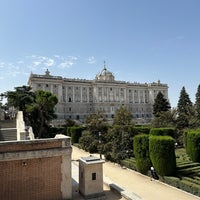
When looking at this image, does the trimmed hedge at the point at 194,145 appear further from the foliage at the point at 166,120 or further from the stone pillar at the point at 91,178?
the foliage at the point at 166,120

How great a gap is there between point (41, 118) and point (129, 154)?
20.5 m

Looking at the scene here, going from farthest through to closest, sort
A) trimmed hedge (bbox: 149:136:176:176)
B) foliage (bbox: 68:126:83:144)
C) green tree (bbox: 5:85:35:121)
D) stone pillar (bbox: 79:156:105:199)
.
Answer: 1. green tree (bbox: 5:85:35:121)
2. foliage (bbox: 68:126:83:144)
3. trimmed hedge (bbox: 149:136:176:176)
4. stone pillar (bbox: 79:156:105:199)

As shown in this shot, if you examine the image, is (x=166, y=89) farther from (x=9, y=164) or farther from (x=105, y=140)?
(x=9, y=164)

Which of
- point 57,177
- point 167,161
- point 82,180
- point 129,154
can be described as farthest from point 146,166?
point 57,177

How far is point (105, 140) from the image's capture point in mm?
26094

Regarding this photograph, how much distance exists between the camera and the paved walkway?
12266mm

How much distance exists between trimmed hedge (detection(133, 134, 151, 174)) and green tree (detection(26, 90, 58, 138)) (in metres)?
22.0

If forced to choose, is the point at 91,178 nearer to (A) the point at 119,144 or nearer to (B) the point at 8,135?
(B) the point at 8,135

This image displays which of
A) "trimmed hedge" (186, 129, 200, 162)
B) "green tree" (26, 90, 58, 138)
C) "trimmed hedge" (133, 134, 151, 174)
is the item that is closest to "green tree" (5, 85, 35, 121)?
"green tree" (26, 90, 58, 138)

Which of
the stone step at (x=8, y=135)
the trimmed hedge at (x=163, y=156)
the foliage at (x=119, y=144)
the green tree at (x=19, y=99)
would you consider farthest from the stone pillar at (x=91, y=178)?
the green tree at (x=19, y=99)

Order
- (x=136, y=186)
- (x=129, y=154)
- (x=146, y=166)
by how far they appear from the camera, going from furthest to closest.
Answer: (x=129, y=154) < (x=146, y=166) < (x=136, y=186)

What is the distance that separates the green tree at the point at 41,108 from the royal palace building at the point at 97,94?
126 feet

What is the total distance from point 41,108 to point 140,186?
26.2 m

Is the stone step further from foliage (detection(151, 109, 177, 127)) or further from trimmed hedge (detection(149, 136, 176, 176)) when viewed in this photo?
foliage (detection(151, 109, 177, 127))
